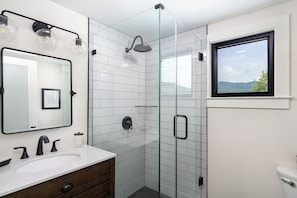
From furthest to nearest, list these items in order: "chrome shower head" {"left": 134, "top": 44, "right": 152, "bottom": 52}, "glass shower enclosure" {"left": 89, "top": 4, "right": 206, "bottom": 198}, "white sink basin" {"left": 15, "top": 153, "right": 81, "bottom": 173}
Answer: "chrome shower head" {"left": 134, "top": 44, "right": 152, "bottom": 52}
"glass shower enclosure" {"left": 89, "top": 4, "right": 206, "bottom": 198}
"white sink basin" {"left": 15, "top": 153, "right": 81, "bottom": 173}

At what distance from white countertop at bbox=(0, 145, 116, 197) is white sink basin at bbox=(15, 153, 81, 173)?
0.07 ft

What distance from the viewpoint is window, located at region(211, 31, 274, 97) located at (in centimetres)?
168

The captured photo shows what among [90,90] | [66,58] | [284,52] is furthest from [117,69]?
[284,52]

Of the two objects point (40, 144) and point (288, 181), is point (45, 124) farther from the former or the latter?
point (288, 181)

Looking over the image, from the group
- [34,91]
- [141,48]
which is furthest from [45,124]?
[141,48]

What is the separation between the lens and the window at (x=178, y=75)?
1.62m

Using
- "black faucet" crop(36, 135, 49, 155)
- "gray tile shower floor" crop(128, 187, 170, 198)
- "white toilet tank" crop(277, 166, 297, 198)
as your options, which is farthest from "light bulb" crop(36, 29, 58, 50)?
"white toilet tank" crop(277, 166, 297, 198)

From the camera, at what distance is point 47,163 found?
54.4 inches

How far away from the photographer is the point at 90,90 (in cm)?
187

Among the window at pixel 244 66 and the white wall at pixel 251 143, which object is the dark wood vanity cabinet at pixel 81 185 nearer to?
the white wall at pixel 251 143

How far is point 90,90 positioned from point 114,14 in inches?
35.6

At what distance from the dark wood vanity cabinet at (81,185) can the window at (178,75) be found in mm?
910

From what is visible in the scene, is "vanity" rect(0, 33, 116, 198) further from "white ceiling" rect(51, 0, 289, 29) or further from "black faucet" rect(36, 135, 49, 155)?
"white ceiling" rect(51, 0, 289, 29)

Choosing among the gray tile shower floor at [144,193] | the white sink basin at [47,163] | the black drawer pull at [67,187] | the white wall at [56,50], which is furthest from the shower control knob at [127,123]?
the black drawer pull at [67,187]
